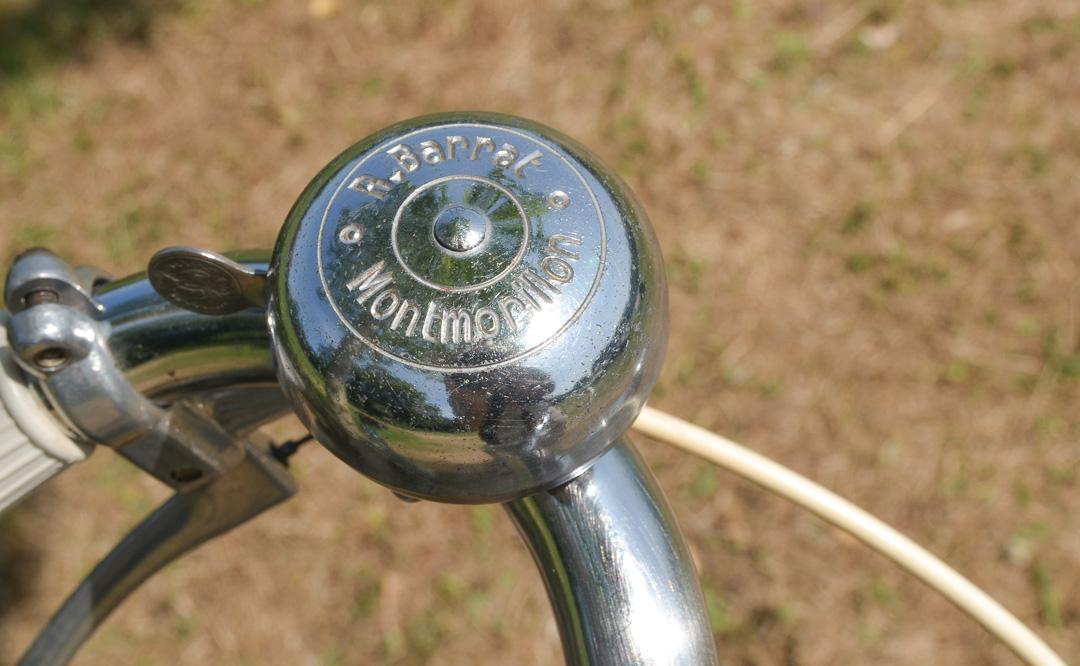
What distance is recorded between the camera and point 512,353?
573 mm

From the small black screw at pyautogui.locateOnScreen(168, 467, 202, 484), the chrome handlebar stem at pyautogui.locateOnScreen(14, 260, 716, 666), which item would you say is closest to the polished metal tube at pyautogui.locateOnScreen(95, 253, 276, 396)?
the chrome handlebar stem at pyautogui.locateOnScreen(14, 260, 716, 666)

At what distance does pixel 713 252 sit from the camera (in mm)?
2889

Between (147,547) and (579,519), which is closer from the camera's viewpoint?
(579,519)

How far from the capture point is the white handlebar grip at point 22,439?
714 mm

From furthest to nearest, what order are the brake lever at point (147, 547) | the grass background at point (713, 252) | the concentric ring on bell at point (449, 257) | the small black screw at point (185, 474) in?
the grass background at point (713, 252), the brake lever at point (147, 547), the small black screw at point (185, 474), the concentric ring on bell at point (449, 257)

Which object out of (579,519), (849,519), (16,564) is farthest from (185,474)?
(16,564)

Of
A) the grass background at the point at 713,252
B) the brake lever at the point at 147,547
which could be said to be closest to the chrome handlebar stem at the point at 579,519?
the brake lever at the point at 147,547

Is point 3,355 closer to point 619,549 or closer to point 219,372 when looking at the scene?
point 219,372

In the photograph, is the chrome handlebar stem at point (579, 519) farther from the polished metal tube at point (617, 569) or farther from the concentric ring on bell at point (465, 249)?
the concentric ring on bell at point (465, 249)

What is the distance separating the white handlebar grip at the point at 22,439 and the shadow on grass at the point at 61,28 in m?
2.99

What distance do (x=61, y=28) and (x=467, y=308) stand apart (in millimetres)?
3403

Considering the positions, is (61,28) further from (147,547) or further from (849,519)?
(849,519)

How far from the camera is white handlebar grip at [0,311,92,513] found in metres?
0.71

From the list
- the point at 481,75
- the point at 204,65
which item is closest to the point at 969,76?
the point at 481,75
